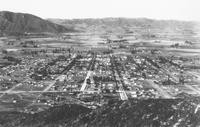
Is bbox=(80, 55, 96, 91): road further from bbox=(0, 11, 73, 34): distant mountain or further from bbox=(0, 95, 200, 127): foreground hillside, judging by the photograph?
bbox=(0, 11, 73, 34): distant mountain

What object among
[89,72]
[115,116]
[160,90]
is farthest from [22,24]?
[115,116]

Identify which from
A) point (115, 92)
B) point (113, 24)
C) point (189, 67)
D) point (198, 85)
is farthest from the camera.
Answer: point (113, 24)

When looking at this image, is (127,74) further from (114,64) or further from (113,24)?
(113,24)

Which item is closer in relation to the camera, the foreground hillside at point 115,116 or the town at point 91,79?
the foreground hillside at point 115,116

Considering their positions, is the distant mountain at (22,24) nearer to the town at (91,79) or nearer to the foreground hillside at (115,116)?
the town at (91,79)

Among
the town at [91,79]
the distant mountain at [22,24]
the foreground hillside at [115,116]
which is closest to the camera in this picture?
the foreground hillside at [115,116]

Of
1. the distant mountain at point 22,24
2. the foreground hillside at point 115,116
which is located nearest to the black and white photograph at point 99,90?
the foreground hillside at point 115,116

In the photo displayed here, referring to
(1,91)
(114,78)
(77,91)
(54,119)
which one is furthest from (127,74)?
(54,119)

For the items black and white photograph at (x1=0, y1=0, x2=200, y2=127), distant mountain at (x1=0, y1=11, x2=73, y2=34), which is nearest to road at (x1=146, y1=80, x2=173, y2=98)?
black and white photograph at (x1=0, y1=0, x2=200, y2=127)
